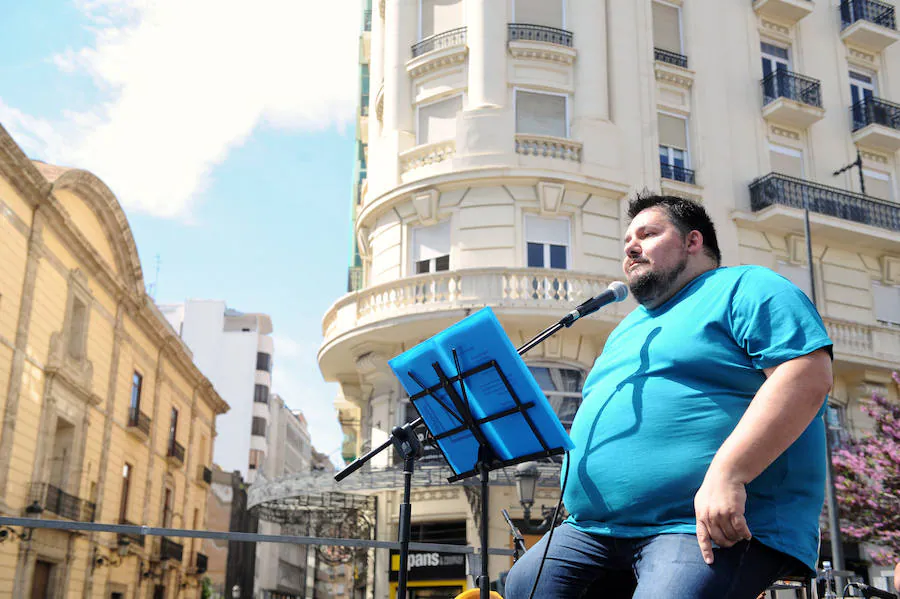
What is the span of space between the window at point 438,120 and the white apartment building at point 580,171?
47 mm

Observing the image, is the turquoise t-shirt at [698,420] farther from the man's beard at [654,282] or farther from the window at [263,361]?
the window at [263,361]

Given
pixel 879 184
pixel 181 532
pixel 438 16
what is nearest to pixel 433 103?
pixel 438 16

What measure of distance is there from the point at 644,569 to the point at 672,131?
18.8m

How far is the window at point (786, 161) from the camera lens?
67.2 feet

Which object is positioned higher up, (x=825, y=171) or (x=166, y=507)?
(x=825, y=171)

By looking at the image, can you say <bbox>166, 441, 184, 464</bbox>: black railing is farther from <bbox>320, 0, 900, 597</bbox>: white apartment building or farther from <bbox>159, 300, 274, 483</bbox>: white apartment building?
<bbox>159, 300, 274, 483</bbox>: white apartment building

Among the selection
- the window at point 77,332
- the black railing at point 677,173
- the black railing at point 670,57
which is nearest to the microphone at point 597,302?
the black railing at point 677,173

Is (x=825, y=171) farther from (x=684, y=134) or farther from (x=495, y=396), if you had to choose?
(x=495, y=396)

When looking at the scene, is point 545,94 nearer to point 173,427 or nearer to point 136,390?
point 136,390

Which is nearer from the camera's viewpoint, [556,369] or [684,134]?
[556,369]

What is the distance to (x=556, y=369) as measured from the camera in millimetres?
17531

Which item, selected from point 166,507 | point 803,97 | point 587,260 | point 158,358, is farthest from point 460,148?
point 166,507

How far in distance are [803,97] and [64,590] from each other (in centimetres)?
2142

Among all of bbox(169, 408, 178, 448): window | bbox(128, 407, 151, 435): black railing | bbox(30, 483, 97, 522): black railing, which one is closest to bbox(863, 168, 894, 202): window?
bbox(30, 483, 97, 522): black railing
